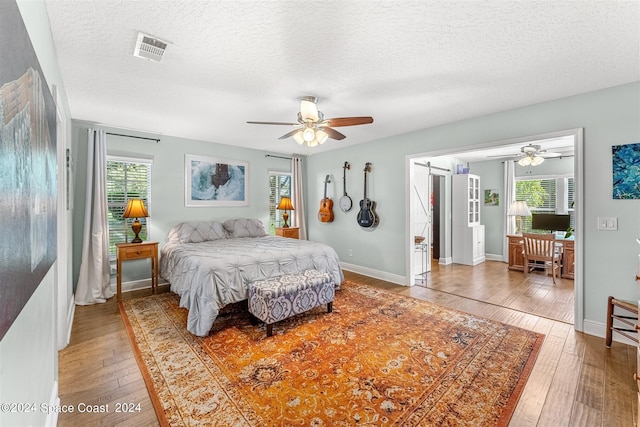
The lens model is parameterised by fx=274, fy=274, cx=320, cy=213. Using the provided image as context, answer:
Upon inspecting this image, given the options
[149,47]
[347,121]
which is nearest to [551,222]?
[347,121]

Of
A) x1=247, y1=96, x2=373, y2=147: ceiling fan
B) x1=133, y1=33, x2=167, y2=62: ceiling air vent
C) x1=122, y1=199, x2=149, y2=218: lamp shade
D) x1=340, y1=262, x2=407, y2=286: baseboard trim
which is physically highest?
x1=133, y1=33, x2=167, y2=62: ceiling air vent

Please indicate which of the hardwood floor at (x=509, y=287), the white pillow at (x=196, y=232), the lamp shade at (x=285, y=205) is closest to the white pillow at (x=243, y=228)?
the white pillow at (x=196, y=232)

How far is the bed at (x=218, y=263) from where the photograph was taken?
8.99 ft

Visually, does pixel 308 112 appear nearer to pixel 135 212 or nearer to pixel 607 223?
pixel 135 212

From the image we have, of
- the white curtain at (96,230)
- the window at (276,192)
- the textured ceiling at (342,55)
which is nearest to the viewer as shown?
the textured ceiling at (342,55)

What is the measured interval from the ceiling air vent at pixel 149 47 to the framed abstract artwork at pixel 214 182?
8.98 ft

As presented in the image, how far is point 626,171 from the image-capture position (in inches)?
101

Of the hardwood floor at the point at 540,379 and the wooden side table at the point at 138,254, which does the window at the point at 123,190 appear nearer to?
the wooden side table at the point at 138,254

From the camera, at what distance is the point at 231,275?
113 inches

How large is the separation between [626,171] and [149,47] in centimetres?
424

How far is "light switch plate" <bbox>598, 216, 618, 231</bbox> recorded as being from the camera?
265 centimetres

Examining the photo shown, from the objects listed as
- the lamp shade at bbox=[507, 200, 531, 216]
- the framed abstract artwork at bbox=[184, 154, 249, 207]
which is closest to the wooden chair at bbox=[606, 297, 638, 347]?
the lamp shade at bbox=[507, 200, 531, 216]

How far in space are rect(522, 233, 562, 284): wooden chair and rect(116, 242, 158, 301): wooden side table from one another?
6181mm

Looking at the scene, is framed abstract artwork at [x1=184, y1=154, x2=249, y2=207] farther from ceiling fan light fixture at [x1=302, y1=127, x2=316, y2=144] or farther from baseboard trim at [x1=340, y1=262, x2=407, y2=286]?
ceiling fan light fixture at [x1=302, y1=127, x2=316, y2=144]
